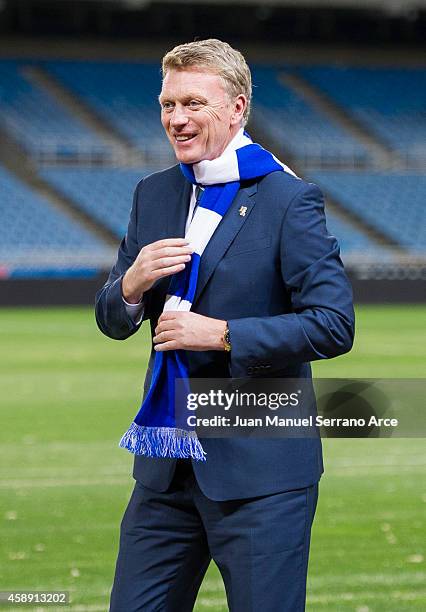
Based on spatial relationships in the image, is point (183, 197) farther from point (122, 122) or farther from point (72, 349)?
point (122, 122)

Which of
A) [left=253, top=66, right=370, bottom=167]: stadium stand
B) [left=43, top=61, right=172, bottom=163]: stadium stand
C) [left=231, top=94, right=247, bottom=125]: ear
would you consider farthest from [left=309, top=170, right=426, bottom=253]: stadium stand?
[left=231, top=94, right=247, bottom=125]: ear

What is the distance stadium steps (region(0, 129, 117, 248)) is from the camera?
2911 centimetres

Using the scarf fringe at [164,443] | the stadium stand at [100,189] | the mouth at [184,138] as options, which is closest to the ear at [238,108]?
the mouth at [184,138]

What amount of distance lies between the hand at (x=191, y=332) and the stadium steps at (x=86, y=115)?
95.3 feet

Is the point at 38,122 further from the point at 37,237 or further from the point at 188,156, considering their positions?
the point at 188,156

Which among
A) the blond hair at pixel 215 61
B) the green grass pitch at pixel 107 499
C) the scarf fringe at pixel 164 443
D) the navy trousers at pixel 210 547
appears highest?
the blond hair at pixel 215 61

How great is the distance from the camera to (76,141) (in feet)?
103

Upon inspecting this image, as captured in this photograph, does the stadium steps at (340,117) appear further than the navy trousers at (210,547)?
Yes

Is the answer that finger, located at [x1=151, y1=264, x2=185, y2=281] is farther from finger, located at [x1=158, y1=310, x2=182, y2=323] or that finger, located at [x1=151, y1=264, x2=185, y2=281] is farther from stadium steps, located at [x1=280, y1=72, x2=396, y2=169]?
stadium steps, located at [x1=280, y1=72, x2=396, y2=169]

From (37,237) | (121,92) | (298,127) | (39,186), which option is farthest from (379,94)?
(37,237)

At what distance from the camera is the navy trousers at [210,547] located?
2.79m

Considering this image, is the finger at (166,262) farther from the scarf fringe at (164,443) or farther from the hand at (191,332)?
the scarf fringe at (164,443)

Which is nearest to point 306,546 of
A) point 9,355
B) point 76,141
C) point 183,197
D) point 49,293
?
point 183,197

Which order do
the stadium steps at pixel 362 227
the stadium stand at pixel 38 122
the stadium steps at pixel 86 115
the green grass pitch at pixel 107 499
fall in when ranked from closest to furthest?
the green grass pitch at pixel 107 499
the stadium steps at pixel 362 227
the stadium stand at pixel 38 122
the stadium steps at pixel 86 115
